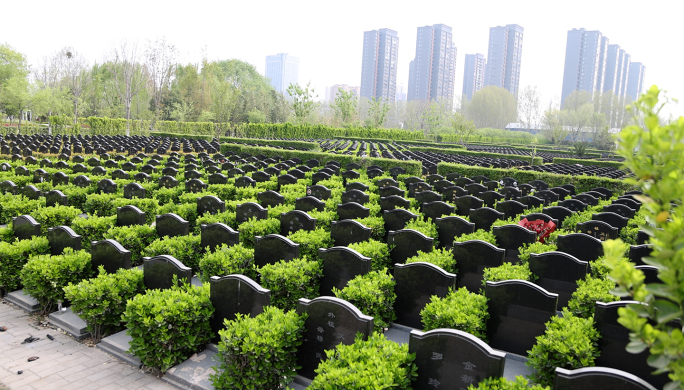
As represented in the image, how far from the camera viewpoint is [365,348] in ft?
12.4

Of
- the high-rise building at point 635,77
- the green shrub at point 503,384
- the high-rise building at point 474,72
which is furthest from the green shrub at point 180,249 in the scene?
the high-rise building at point 635,77

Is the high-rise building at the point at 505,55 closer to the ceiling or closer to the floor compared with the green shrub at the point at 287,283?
closer to the ceiling

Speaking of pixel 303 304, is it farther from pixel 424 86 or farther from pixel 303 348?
pixel 424 86

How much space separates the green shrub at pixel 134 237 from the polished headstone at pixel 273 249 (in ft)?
7.83

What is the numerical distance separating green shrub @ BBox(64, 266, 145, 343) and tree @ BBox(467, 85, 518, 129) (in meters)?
115

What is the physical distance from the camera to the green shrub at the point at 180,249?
6.85 meters

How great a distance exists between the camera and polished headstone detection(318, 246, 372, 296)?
583 centimetres

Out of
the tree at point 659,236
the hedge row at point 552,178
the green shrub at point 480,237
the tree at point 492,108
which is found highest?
the tree at point 492,108

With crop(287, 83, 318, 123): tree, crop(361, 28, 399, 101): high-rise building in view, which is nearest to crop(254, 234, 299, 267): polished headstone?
crop(287, 83, 318, 123): tree

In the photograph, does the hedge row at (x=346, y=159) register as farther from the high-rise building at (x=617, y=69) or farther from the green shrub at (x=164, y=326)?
the high-rise building at (x=617, y=69)

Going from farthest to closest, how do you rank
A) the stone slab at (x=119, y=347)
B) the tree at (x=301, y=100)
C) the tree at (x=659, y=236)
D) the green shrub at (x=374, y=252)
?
the tree at (x=301, y=100)
the green shrub at (x=374, y=252)
the stone slab at (x=119, y=347)
the tree at (x=659, y=236)

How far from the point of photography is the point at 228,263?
20.4ft

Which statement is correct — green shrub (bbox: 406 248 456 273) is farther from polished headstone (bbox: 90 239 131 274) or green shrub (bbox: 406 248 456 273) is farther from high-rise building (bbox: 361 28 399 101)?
high-rise building (bbox: 361 28 399 101)

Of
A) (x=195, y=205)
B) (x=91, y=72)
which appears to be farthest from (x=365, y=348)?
(x=91, y=72)
